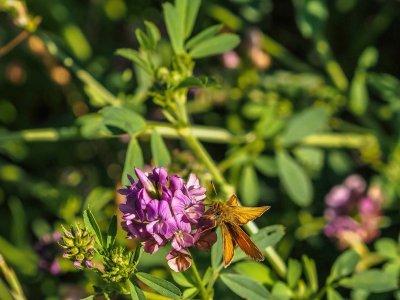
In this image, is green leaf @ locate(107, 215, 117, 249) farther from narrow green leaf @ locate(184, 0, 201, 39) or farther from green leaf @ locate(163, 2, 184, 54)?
narrow green leaf @ locate(184, 0, 201, 39)


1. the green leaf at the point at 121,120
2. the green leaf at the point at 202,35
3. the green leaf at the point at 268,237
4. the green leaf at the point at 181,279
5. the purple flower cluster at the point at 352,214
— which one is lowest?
the purple flower cluster at the point at 352,214

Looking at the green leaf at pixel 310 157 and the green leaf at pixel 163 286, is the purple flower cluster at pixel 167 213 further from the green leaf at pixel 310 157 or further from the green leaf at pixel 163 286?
the green leaf at pixel 310 157

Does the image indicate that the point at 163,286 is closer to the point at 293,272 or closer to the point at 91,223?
the point at 91,223

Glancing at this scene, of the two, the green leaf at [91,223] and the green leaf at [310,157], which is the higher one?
the green leaf at [91,223]

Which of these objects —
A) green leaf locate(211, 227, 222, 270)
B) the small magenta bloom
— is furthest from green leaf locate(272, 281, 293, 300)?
the small magenta bloom


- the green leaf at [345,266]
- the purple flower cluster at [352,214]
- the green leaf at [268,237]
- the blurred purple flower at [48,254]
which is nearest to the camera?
the green leaf at [268,237]

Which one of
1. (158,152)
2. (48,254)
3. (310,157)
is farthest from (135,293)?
(310,157)

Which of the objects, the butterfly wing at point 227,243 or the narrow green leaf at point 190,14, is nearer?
the butterfly wing at point 227,243

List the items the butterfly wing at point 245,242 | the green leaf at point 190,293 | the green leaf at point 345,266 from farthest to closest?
the green leaf at point 345,266, the green leaf at point 190,293, the butterfly wing at point 245,242

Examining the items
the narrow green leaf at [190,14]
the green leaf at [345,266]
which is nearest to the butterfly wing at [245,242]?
the green leaf at [345,266]

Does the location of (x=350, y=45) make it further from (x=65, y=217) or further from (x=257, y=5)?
(x=65, y=217)
